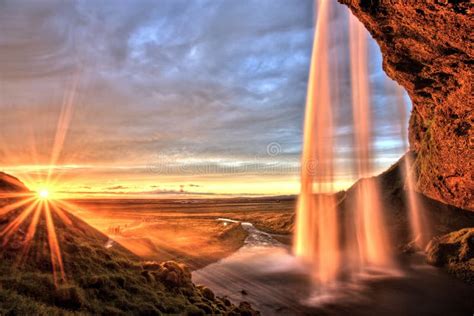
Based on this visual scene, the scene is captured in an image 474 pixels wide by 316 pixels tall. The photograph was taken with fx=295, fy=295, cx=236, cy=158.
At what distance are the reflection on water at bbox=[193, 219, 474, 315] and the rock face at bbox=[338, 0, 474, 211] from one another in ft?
21.8

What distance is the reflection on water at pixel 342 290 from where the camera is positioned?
1183cm

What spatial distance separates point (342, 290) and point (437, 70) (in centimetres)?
1248

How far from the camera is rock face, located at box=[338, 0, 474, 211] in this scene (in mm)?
11742

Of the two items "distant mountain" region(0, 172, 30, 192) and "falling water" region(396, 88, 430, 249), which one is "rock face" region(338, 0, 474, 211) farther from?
"distant mountain" region(0, 172, 30, 192)

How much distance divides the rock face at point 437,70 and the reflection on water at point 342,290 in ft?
21.8

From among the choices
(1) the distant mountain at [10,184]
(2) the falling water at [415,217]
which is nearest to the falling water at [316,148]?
(2) the falling water at [415,217]

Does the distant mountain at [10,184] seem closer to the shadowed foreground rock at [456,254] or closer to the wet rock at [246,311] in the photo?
the wet rock at [246,311]

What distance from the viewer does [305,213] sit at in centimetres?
2912

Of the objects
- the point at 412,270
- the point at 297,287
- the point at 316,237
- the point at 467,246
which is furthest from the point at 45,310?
the point at 316,237

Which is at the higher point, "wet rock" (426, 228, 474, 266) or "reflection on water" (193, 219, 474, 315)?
"wet rock" (426, 228, 474, 266)

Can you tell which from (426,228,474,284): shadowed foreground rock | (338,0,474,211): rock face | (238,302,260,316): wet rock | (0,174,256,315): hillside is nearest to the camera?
(0,174,256,315): hillside

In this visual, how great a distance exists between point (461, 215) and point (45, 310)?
83.4 ft

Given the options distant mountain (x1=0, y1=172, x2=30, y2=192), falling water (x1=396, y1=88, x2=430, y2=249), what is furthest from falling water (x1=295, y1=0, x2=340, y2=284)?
distant mountain (x1=0, y1=172, x2=30, y2=192)

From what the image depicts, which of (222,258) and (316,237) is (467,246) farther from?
(222,258)
